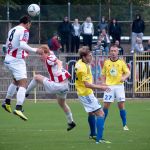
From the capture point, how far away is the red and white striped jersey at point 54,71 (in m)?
19.5

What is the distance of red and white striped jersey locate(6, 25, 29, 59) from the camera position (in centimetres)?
2058

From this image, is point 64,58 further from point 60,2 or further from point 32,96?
point 60,2

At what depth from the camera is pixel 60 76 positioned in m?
19.7

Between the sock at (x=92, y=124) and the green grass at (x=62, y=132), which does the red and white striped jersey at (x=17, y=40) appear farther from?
the sock at (x=92, y=124)

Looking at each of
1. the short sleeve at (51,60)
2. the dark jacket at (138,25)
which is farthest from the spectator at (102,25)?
the short sleeve at (51,60)

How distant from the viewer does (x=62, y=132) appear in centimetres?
2105

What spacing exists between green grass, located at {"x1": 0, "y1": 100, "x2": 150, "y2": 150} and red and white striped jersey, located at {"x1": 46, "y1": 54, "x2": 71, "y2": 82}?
4.53 ft

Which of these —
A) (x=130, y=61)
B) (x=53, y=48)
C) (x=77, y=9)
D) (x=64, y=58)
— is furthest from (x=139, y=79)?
(x=77, y=9)

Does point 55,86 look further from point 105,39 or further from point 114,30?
point 114,30

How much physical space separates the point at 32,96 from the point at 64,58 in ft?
6.81

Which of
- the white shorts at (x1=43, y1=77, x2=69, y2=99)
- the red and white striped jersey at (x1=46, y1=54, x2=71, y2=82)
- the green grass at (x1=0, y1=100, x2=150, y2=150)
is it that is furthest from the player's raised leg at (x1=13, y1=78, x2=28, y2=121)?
the red and white striped jersey at (x1=46, y1=54, x2=71, y2=82)

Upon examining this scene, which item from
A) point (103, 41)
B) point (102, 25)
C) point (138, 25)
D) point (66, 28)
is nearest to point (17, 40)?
point (103, 41)

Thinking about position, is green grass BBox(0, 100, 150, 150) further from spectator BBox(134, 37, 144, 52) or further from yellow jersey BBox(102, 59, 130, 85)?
spectator BBox(134, 37, 144, 52)

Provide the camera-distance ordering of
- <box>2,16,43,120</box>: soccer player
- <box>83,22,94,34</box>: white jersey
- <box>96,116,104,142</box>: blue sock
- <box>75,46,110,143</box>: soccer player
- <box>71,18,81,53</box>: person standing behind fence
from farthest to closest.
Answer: <box>71,18,81,53</box>: person standing behind fence → <box>83,22,94,34</box>: white jersey → <box>2,16,43,120</box>: soccer player → <box>75,46,110,143</box>: soccer player → <box>96,116,104,142</box>: blue sock
